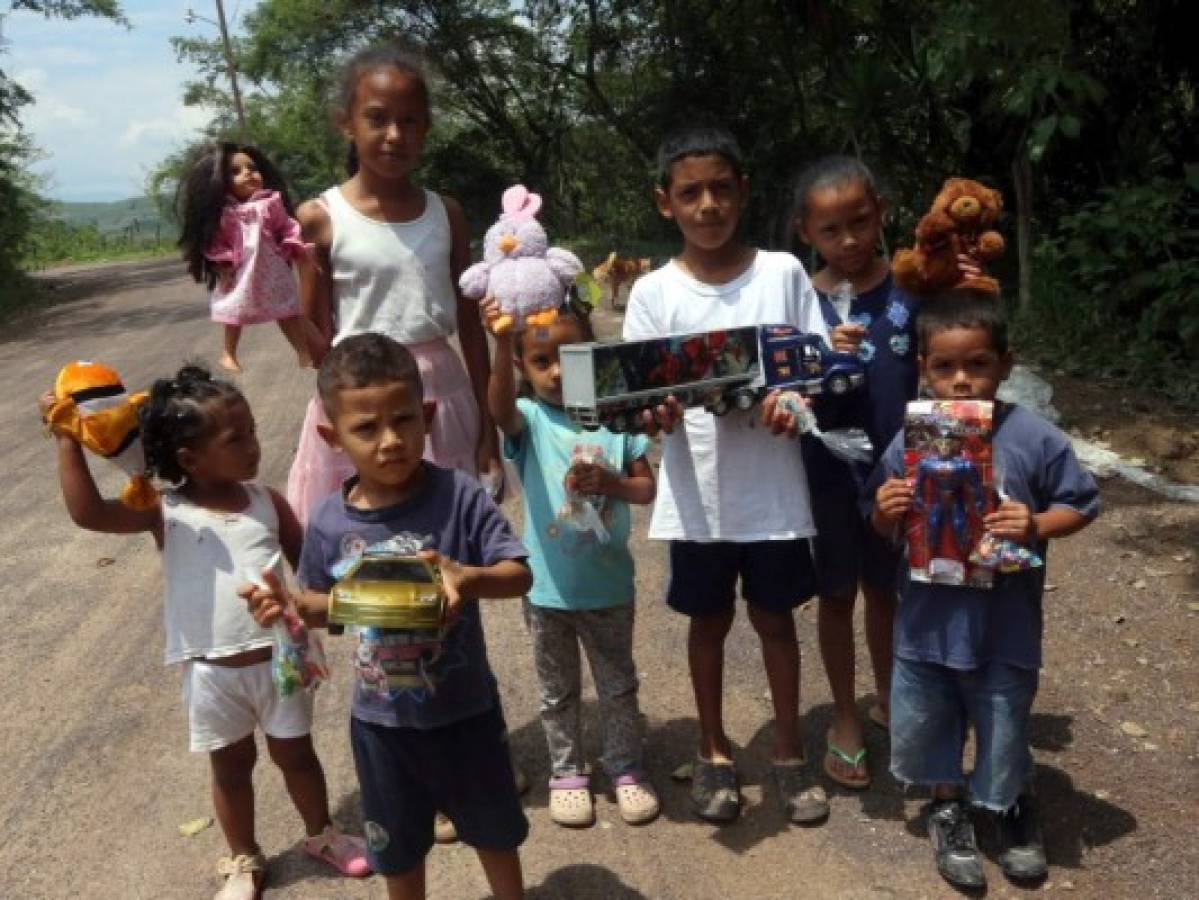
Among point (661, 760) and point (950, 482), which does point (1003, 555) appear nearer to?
point (950, 482)

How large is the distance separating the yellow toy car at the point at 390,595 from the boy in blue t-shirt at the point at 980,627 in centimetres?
120

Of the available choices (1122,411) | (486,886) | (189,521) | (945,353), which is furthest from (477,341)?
(1122,411)

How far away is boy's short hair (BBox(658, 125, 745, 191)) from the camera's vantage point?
105 inches

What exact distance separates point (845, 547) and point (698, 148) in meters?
1.23

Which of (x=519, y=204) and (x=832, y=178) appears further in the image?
(x=832, y=178)

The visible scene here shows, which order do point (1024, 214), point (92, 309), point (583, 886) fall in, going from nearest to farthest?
point (583, 886) < point (1024, 214) < point (92, 309)

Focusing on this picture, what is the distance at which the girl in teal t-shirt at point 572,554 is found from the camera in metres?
2.64

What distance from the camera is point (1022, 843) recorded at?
263 cm

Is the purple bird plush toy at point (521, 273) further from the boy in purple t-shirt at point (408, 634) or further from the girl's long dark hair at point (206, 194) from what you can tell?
the girl's long dark hair at point (206, 194)

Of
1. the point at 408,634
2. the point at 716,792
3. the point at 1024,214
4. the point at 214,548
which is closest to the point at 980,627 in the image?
the point at 716,792

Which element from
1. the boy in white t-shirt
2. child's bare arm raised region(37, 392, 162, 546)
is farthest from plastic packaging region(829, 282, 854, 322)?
child's bare arm raised region(37, 392, 162, 546)

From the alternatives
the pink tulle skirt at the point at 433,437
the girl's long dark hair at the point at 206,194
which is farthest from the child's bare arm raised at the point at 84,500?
the girl's long dark hair at the point at 206,194

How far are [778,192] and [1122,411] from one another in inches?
303

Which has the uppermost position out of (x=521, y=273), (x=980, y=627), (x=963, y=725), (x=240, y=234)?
(x=240, y=234)
